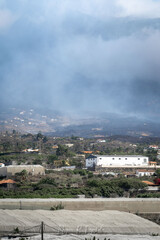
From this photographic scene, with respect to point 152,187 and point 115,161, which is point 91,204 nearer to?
point 152,187

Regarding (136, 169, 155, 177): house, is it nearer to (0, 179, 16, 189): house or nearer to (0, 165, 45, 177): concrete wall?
(0, 165, 45, 177): concrete wall

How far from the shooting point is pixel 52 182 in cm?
4756

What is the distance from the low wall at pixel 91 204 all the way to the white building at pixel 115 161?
36248mm

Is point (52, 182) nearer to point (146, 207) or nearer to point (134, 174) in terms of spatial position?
point (146, 207)

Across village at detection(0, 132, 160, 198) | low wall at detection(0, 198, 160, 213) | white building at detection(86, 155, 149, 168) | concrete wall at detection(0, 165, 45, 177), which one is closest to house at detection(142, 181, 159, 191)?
village at detection(0, 132, 160, 198)

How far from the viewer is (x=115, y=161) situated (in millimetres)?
74812

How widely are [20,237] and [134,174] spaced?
37438 mm

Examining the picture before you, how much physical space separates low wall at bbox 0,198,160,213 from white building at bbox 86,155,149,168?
36248 millimetres

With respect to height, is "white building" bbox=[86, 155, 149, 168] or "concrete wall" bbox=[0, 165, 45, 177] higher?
"white building" bbox=[86, 155, 149, 168]

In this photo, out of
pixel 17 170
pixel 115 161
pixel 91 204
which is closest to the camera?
pixel 91 204

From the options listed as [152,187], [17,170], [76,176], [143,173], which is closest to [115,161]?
[143,173]

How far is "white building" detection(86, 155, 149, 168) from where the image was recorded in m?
73.9

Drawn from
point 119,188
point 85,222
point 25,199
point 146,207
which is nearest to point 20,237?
point 85,222

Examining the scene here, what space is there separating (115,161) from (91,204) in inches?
1543
